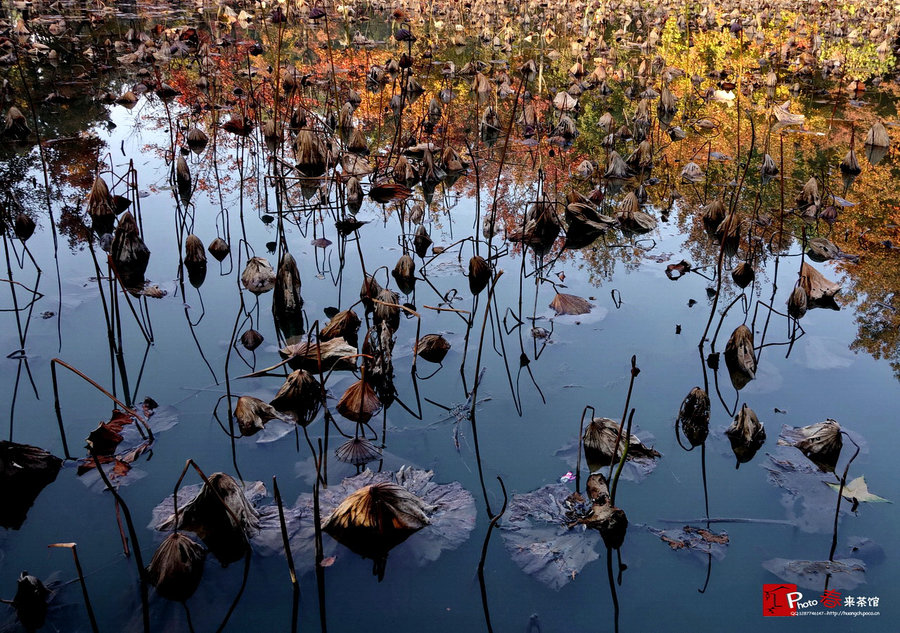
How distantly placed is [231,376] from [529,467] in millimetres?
1106

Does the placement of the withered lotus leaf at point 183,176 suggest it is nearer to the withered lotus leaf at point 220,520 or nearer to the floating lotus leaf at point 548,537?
the withered lotus leaf at point 220,520

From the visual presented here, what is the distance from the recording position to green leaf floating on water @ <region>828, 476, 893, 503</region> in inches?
75.0

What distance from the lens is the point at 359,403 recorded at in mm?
2121

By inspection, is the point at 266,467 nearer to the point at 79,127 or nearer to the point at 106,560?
the point at 106,560

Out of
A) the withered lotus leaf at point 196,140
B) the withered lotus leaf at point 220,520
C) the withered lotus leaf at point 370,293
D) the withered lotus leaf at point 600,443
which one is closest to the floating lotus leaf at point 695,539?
the withered lotus leaf at point 600,443

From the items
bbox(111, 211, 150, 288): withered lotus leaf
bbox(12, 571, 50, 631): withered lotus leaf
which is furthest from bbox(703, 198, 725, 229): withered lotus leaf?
bbox(12, 571, 50, 631): withered lotus leaf

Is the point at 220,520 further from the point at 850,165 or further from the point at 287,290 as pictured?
the point at 850,165

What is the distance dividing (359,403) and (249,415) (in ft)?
1.10

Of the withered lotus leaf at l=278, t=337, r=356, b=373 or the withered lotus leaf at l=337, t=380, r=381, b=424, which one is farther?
the withered lotus leaf at l=278, t=337, r=356, b=373

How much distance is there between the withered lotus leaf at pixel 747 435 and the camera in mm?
2100

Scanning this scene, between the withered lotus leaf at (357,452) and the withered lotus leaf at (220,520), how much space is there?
1.22 feet

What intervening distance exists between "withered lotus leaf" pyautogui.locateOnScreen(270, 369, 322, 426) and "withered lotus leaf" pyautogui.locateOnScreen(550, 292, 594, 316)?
1.22 m

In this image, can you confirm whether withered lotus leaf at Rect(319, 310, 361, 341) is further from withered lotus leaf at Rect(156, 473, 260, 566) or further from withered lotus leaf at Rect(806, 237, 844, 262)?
withered lotus leaf at Rect(806, 237, 844, 262)

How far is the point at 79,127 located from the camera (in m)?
5.91
